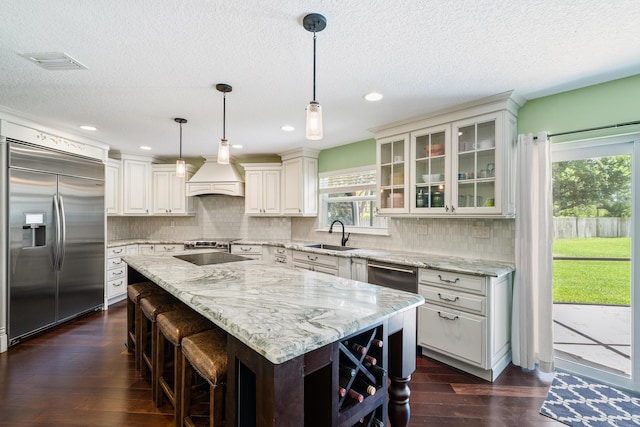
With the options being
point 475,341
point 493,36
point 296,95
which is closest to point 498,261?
point 475,341

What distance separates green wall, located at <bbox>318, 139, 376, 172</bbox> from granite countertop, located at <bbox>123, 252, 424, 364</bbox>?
2.46 meters

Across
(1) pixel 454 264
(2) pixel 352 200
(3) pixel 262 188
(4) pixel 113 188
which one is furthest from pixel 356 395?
(4) pixel 113 188

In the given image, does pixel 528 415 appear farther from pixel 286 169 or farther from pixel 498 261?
pixel 286 169

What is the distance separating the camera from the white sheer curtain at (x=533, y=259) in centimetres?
248

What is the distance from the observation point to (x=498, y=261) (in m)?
2.84

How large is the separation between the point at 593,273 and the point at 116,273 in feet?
19.0

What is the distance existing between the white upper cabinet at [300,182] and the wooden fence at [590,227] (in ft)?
10.3

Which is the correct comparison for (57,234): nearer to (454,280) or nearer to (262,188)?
(262,188)

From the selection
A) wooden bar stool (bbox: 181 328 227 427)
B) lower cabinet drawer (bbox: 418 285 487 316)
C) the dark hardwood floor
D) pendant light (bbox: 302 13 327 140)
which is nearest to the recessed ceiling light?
pendant light (bbox: 302 13 327 140)

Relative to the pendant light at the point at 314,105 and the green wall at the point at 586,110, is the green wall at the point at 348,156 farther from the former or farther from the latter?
the pendant light at the point at 314,105

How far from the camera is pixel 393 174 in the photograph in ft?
11.3

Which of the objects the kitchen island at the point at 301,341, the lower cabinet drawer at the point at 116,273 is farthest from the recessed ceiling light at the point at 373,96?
the lower cabinet drawer at the point at 116,273

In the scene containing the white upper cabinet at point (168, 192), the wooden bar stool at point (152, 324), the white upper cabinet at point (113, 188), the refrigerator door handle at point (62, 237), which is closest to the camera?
the wooden bar stool at point (152, 324)

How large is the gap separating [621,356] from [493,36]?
8.94ft
